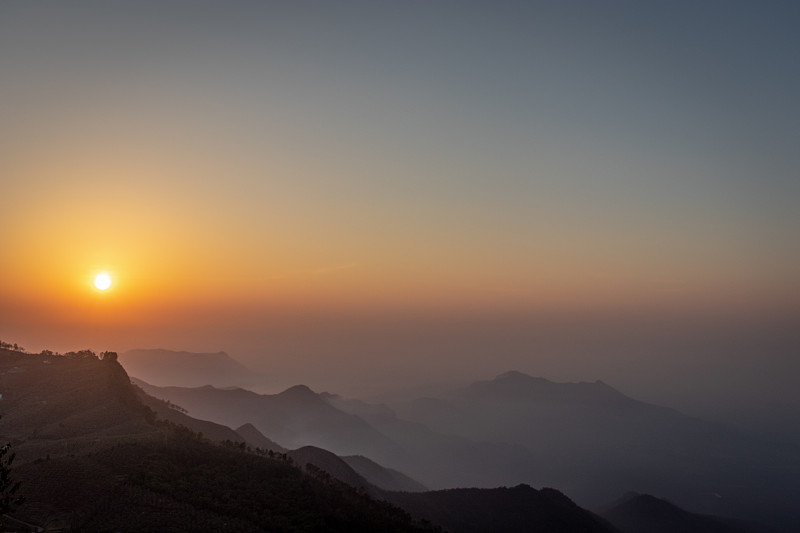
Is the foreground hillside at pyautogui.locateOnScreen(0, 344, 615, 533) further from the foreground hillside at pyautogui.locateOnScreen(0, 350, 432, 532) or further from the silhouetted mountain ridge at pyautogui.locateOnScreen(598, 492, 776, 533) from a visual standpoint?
the silhouetted mountain ridge at pyautogui.locateOnScreen(598, 492, 776, 533)

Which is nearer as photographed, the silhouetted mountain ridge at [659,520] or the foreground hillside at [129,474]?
the foreground hillside at [129,474]

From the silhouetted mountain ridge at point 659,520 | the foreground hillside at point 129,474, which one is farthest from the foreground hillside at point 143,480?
the silhouetted mountain ridge at point 659,520

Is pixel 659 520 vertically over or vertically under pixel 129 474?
under

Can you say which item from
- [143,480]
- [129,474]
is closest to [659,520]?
[143,480]

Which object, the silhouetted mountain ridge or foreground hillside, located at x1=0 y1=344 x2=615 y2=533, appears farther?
the silhouetted mountain ridge

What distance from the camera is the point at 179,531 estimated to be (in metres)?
28.8

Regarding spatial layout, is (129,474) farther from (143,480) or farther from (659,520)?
(659,520)

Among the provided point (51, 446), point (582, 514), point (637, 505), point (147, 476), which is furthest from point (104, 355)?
point (637, 505)

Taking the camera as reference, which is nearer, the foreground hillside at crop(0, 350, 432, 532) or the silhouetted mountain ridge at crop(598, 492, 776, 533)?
the foreground hillside at crop(0, 350, 432, 532)

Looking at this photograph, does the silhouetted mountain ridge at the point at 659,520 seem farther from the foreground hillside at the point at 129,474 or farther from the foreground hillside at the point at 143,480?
the foreground hillside at the point at 143,480

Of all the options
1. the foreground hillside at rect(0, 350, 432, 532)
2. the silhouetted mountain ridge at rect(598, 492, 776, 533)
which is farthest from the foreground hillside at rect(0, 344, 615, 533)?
the silhouetted mountain ridge at rect(598, 492, 776, 533)

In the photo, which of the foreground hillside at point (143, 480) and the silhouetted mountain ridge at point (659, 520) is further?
the silhouetted mountain ridge at point (659, 520)

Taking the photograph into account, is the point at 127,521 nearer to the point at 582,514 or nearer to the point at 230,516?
the point at 230,516

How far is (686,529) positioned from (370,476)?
82.1 metres
